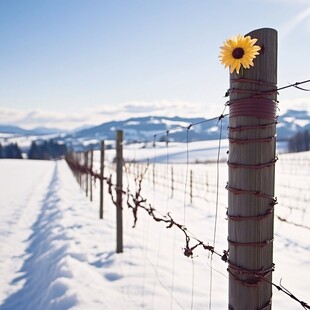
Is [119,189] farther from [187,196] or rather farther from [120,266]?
[187,196]

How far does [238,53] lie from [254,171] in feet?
1.84

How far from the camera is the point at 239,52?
61.2 inches

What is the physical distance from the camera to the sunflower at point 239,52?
1539 millimetres

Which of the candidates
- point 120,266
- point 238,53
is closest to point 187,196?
point 120,266

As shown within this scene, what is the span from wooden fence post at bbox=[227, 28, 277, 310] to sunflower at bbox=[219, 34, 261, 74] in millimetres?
101

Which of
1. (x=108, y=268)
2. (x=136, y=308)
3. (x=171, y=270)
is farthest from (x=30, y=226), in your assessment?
(x=136, y=308)

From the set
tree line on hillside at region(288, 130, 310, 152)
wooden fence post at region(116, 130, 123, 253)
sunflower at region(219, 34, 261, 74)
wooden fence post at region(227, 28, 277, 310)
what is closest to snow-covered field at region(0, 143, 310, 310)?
wooden fence post at region(116, 130, 123, 253)

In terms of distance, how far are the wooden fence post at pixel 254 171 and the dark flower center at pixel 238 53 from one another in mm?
118

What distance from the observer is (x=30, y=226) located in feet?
27.2

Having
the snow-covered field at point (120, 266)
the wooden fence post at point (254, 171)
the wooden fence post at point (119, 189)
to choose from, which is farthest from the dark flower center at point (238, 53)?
the wooden fence post at point (119, 189)

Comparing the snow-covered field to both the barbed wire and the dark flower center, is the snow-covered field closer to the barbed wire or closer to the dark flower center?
the barbed wire

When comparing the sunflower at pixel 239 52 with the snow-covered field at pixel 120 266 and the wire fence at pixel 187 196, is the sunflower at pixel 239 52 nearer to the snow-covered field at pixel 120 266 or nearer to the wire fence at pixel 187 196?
the wire fence at pixel 187 196

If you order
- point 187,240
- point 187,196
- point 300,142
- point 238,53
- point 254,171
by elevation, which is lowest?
point 187,196

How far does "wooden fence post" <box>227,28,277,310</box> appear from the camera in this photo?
64.4 inches
